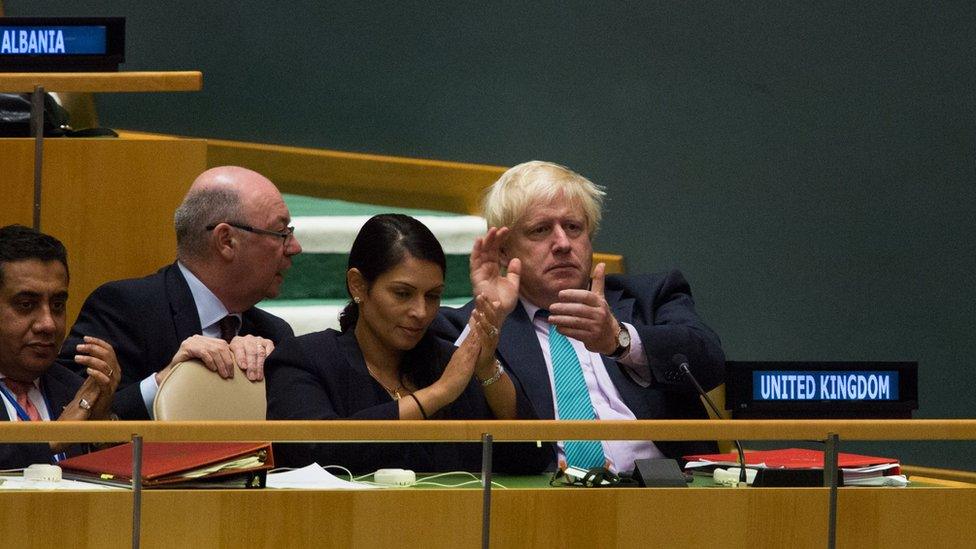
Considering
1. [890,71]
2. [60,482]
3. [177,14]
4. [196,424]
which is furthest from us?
[177,14]

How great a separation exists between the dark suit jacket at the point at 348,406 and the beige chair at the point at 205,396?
7 centimetres

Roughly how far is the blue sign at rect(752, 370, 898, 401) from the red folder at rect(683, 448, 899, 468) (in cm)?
10

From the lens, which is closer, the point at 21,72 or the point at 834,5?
the point at 21,72

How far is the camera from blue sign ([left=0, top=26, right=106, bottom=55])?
3.12m

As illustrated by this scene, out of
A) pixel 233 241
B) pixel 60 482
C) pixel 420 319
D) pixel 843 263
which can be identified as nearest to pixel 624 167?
pixel 843 263

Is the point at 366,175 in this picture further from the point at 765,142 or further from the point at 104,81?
the point at 104,81

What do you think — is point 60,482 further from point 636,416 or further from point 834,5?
point 834,5

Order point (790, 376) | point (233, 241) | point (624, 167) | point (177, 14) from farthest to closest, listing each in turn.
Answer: point (177, 14) < point (624, 167) < point (233, 241) < point (790, 376)

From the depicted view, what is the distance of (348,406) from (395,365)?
146 mm

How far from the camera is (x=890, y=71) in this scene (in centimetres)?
434

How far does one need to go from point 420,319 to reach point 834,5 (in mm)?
2038

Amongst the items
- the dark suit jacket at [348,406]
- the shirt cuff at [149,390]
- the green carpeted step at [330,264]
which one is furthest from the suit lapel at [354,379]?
the green carpeted step at [330,264]

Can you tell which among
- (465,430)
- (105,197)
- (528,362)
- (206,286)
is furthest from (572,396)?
(105,197)

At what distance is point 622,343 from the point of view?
3.05 m
